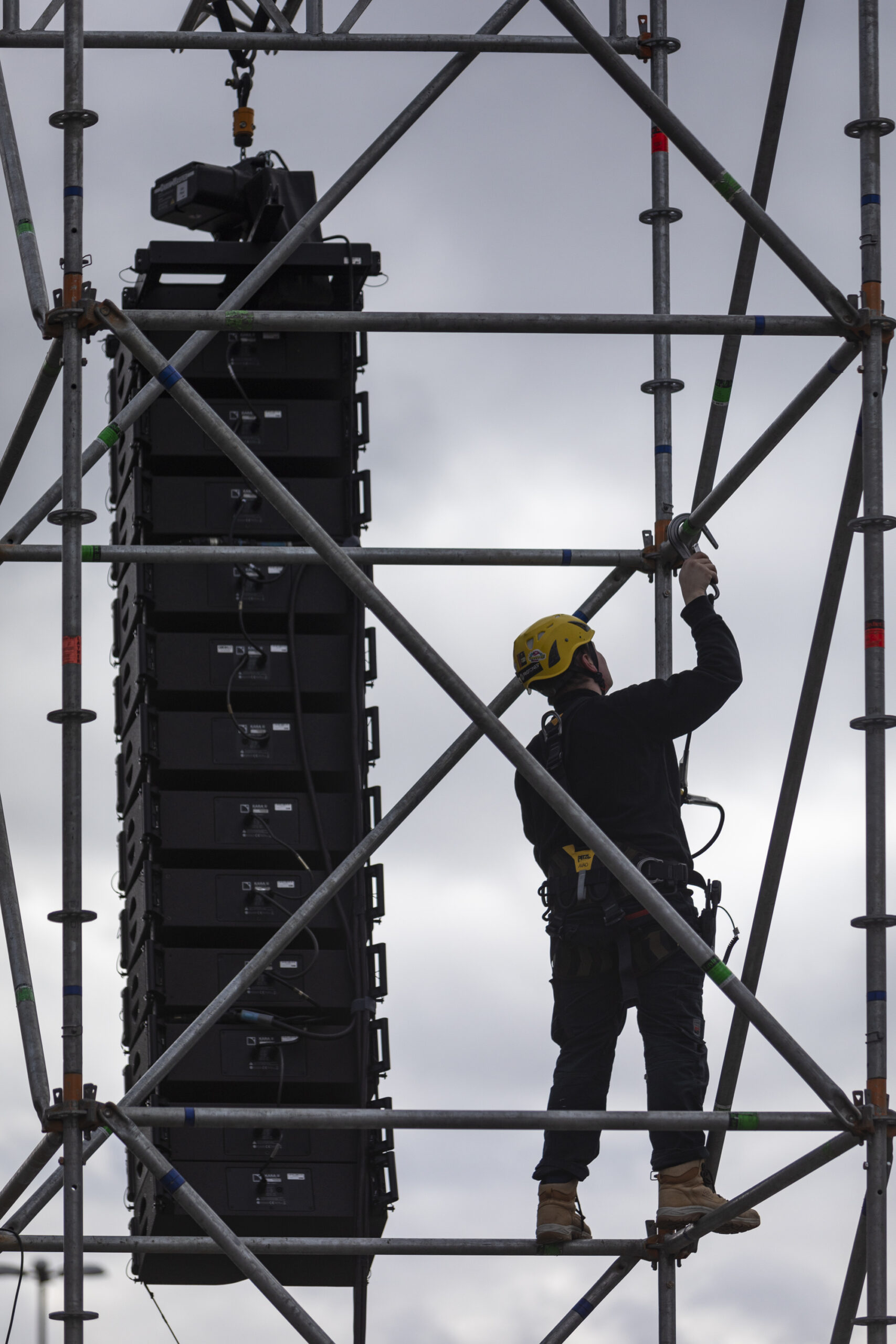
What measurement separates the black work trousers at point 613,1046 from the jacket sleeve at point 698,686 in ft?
1.92

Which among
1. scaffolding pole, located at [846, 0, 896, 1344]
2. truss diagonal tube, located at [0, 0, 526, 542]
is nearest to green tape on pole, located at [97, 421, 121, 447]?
truss diagonal tube, located at [0, 0, 526, 542]

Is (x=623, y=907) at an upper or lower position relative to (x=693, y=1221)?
upper

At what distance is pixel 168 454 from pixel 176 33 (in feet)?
5.31

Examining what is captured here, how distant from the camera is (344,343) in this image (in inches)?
416

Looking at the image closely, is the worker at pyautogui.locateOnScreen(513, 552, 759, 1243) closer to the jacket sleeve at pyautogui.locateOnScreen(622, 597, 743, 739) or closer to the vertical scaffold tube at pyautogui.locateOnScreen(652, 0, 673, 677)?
the jacket sleeve at pyautogui.locateOnScreen(622, 597, 743, 739)

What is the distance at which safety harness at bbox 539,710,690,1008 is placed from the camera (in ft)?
27.5

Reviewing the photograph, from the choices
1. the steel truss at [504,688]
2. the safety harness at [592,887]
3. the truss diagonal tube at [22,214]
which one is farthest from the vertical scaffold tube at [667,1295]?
the truss diagonal tube at [22,214]

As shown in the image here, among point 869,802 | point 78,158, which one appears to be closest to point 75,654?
point 78,158

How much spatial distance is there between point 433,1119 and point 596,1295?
1633mm

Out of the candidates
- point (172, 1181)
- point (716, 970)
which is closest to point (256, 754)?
point (172, 1181)

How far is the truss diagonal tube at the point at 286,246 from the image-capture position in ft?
29.3

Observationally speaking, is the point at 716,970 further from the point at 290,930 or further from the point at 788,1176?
the point at 290,930

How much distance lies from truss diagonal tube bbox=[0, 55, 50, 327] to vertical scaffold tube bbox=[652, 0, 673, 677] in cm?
228

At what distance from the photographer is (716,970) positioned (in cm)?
761
